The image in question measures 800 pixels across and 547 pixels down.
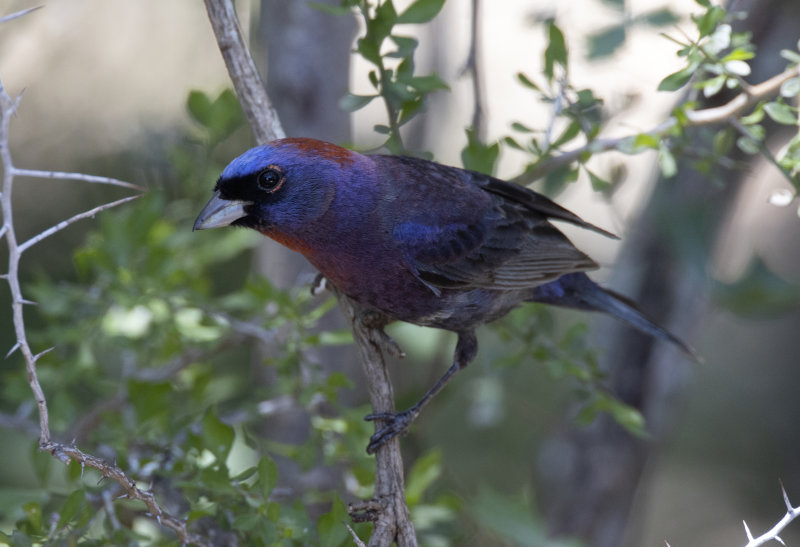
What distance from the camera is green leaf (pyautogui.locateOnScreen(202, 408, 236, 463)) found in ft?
7.25

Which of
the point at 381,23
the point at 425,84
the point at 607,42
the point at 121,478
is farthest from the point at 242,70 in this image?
the point at 607,42

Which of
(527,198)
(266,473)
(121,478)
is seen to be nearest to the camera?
(121,478)

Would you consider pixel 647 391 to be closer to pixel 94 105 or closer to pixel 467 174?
pixel 467 174

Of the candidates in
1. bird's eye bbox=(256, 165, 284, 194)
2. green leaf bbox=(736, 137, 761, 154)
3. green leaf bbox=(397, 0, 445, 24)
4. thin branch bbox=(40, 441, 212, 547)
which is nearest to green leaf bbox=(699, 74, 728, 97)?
→ green leaf bbox=(736, 137, 761, 154)

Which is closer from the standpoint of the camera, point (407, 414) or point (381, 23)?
point (381, 23)

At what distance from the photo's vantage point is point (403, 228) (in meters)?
2.70

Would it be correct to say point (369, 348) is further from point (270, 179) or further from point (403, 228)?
point (270, 179)

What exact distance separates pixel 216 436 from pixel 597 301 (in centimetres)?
170

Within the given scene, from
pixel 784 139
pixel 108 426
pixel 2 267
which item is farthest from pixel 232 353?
pixel 784 139

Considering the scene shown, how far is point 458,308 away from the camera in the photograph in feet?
9.30

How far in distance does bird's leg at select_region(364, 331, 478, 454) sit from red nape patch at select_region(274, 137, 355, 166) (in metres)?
0.78

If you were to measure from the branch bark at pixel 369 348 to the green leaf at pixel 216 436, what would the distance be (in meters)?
0.38

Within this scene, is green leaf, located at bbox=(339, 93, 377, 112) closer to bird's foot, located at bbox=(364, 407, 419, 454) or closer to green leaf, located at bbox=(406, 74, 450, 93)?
green leaf, located at bbox=(406, 74, 450, 93)

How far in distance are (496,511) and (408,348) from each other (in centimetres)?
96
